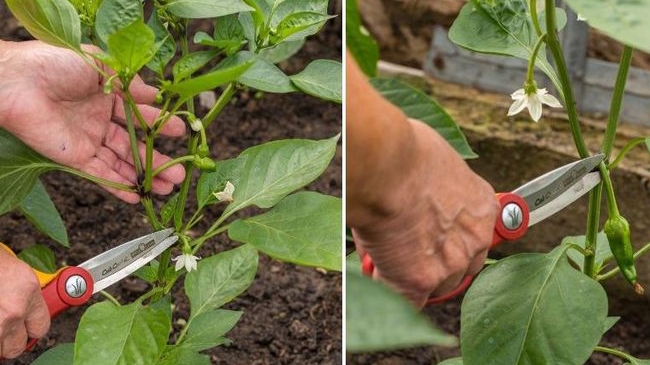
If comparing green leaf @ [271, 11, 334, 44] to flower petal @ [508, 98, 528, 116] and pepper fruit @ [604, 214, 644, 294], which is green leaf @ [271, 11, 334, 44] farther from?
pepper fruit @ [604, 214, 644, 294]

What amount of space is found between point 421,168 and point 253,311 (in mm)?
1125

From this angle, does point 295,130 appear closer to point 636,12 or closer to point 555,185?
point 555,185

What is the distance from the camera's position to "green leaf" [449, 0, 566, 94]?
100cm

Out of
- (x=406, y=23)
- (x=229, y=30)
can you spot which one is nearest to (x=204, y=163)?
(x=229, y=30)

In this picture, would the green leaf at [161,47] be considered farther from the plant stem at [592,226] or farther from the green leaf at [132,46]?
the plant stem at [592,226]

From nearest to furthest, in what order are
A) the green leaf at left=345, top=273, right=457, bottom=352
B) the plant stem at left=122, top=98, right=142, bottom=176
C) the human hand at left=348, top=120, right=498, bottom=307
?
the green leaf at left=345, top=273, right=457, bottom=352 < the human hand at left=348, top=120, right=498, bottom=307 < the plant stem at left=122, top=98, right=142, bottom=176

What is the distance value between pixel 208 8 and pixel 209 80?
0.16m

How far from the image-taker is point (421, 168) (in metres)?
0.65

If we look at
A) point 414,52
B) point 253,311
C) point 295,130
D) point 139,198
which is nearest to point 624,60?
point 139,198

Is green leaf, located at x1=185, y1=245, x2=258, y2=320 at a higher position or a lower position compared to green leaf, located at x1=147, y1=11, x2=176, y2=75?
lower

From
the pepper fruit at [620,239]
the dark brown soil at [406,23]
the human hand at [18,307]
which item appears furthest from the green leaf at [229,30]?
the dark brown soil at [406,23]

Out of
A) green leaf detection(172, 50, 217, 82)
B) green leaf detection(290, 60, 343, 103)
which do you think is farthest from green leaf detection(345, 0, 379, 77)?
green leaf detection(172, 50, 217, 82)

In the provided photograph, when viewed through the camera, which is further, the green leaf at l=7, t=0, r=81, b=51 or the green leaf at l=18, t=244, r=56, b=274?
the green leaf at l=18, t=244, r=56, b=274

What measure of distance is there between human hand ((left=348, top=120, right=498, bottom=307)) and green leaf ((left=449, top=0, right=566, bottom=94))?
0.30 metres
